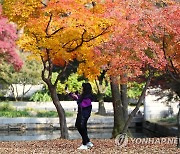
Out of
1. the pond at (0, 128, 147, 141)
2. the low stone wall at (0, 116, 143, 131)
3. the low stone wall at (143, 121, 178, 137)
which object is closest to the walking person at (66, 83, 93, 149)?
the low stone wall at (143, 121, 178, 137)

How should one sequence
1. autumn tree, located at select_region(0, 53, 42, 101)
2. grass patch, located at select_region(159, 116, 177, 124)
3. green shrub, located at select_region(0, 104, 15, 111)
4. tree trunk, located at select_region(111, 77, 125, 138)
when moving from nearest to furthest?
1. tree trunk, located at select_region(111, 77, 125, 138)
2. grass patch, located at select_region(159, 116, 177, 124)
3. green shrub, located at select_region(0, 104, 15, 111)
4. autumn tree, located at select_region(0, 53, 42, 101)

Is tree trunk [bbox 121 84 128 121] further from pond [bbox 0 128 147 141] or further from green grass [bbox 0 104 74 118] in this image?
green grass [bbox 0 104 74 118]

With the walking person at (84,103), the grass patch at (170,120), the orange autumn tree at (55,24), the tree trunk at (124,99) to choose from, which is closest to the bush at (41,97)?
the grass patch at (170,120)

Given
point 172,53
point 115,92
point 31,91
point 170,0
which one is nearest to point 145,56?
point 172,53

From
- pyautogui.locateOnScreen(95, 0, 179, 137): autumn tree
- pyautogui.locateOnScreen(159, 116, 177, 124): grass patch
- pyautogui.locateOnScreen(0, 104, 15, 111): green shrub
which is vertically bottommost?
pyautogui.locateOnScreen(159, 116, 177, 124): grass patch

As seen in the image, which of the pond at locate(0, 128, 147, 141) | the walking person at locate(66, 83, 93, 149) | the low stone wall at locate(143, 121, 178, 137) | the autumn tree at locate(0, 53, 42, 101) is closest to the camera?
the walking person at locate(66, 83, 93, 149)

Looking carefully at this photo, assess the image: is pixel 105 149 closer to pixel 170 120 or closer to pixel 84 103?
pixel 84 103

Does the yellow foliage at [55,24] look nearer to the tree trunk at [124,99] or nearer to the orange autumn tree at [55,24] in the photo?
the orange autumn tree at [55,24]

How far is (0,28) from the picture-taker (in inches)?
650

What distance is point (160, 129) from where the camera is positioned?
783 inches

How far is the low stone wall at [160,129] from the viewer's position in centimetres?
1808

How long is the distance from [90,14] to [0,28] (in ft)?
22.5

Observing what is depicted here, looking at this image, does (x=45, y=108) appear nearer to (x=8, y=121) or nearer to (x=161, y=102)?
(x=8, y=121)

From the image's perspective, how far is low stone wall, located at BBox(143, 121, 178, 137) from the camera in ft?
59.3
